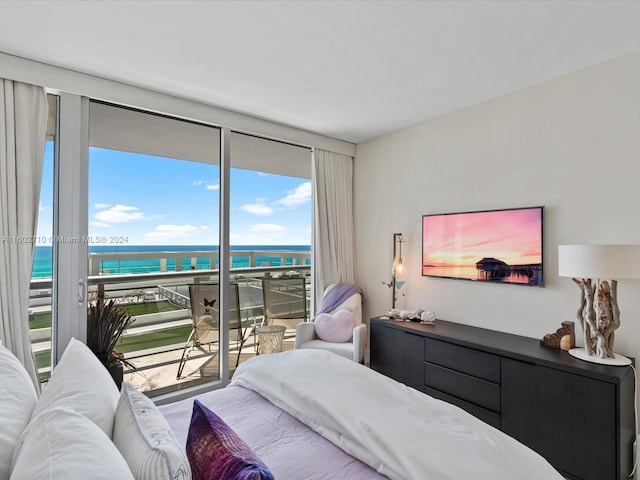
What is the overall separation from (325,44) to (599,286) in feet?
7.67

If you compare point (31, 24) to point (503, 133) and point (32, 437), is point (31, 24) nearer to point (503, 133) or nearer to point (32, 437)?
point (32, 437)

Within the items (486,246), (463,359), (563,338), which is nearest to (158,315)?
(463,359)

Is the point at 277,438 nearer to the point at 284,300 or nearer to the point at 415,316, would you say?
the point at 415,316

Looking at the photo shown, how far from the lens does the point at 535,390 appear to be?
7.27 feet

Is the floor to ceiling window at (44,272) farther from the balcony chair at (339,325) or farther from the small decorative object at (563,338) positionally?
the small decorative object at (563,338)

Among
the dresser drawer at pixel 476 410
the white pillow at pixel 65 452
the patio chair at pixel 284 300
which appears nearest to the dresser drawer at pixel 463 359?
the dresser drawer at pixel 476 410

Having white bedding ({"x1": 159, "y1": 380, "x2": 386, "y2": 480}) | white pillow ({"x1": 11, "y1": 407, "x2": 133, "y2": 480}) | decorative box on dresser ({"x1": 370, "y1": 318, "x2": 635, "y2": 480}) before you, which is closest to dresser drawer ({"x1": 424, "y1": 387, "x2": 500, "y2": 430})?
decorative box on dresser ({"x1": 370, "y1": 318, "x2": 635, "y2": 480})

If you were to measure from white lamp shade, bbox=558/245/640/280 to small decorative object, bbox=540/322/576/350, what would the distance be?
1.70 ft

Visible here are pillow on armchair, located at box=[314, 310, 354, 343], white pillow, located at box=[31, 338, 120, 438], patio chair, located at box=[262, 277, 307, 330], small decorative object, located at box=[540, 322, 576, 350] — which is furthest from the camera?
patio chair, located at box=[262, 277, 307, 330]

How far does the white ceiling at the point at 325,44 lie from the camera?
1.86 meters

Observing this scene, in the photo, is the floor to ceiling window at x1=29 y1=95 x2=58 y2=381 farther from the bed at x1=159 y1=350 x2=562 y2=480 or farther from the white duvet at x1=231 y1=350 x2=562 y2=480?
the white duvet at x1=231 y1=350 x2=562 y2=480

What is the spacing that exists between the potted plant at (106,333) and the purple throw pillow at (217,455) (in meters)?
2.02

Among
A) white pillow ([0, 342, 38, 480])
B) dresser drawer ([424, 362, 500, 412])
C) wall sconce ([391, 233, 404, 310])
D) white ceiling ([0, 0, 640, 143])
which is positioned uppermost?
white ceiling ([0, 0, 640, 143])

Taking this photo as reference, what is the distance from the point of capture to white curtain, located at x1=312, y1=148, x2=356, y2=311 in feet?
13.1
